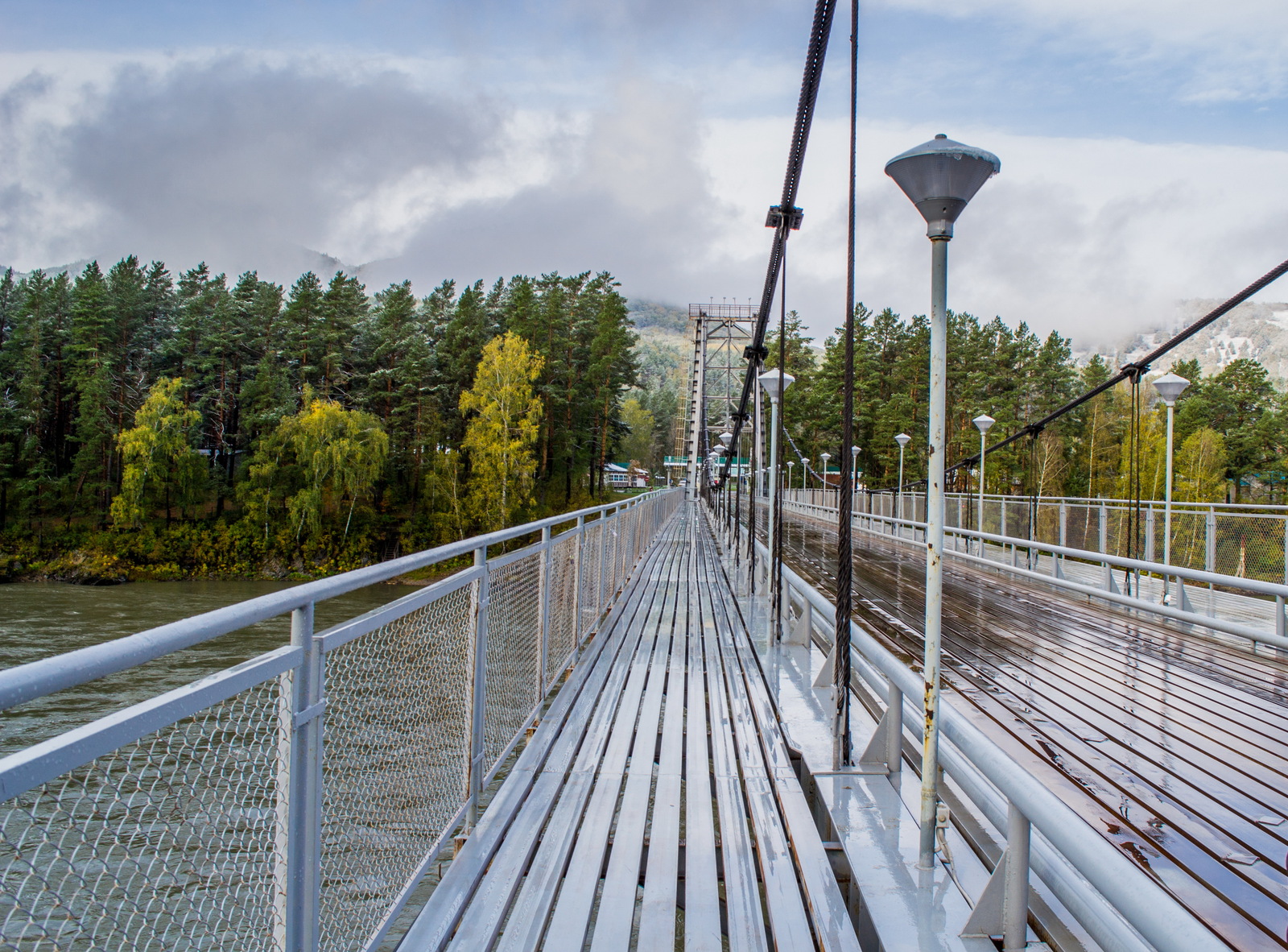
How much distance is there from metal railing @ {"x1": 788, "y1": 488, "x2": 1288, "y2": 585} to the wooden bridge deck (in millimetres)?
6228

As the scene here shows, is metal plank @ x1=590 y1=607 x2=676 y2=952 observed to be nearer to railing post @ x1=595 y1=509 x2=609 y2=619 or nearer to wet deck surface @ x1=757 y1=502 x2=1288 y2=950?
wet deck surface @ x1=757 y1=502 x2=1288 y2=950

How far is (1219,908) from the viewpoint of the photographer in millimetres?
2373

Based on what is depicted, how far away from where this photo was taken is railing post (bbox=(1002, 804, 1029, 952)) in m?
1.92

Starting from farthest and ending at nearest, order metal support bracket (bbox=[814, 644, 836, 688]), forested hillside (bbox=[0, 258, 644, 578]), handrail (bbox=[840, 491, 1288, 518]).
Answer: forested hillside (bbox=[0, 258, 644, 578])
handrail (bbox=[840, 491, 1288, 518])
metal support bracket (bbox=[814, 644, 836, 688])

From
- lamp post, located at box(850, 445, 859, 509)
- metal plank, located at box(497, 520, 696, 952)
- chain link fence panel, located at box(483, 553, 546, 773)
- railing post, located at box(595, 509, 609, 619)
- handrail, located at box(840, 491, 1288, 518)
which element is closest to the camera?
metal plank, located at box(497, 520, 696, 952)

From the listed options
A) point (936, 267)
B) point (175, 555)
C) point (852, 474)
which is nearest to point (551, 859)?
point (936, 267)

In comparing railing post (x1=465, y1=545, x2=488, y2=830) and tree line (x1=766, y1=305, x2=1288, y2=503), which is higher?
tree line (x1=766, y1=305, x2=1288, y2=503)

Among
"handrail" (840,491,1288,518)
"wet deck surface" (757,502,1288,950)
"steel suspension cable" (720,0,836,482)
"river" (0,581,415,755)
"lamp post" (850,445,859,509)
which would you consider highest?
"steel suspension cable" (720,0,836,482)

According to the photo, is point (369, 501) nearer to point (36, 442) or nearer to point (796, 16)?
point (36, 442)

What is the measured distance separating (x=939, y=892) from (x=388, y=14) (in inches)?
3843

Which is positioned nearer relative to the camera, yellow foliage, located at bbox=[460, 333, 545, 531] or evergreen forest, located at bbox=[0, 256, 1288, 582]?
evergreen forest, located at bbox=[0, 256, 1288, 582]

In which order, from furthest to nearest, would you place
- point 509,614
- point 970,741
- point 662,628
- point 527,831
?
point 662,628, point 509,614, point 527,831, point 970,741

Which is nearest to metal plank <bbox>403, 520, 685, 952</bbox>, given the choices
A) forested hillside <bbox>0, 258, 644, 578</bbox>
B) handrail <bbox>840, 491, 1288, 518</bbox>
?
handrail <bbox>840, 491, 1288, 518</bbox>

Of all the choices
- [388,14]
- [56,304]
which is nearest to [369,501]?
[56,304]
